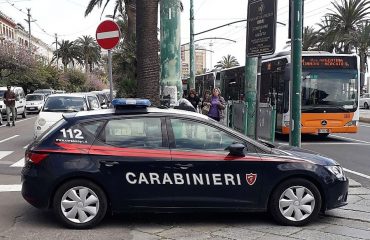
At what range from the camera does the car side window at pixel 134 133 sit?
19.1 feet

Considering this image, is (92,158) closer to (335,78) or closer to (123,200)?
(123,200)

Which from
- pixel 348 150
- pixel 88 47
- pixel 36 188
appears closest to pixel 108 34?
pixel 36 188

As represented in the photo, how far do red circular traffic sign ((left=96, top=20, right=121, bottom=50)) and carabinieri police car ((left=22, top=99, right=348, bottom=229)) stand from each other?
3.66m

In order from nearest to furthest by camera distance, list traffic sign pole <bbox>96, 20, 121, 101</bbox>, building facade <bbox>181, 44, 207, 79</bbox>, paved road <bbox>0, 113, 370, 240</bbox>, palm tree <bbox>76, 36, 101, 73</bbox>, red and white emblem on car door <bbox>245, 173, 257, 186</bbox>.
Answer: paved road <bbox>0, 113, 370, 240</bbox>
red and white emblem on car door <bbox>245, 173, 257, 186</bbox>
traffic sign pole <bbox>96, 20, 121, 101</bbox>
building facade <bbox>181, 44, 207, 79</bbox>
palm tree <bbox>76, 36, 101, 73</bbox>

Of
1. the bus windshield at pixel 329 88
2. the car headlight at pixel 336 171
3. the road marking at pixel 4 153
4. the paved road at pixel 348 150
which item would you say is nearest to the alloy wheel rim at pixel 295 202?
the car headlight at pixel 336 171

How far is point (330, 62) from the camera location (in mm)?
15812

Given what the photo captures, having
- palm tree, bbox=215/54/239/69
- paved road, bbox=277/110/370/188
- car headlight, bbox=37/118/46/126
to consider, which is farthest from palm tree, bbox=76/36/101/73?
car headlight, bbox=37/118/46/126

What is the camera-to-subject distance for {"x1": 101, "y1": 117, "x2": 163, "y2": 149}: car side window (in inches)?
229

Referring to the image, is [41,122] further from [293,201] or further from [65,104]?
[293,201]

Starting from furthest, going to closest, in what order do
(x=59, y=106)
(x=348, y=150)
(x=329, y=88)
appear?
(x=329, y=88)
(x=59, y=106)
(x=348, y=150)

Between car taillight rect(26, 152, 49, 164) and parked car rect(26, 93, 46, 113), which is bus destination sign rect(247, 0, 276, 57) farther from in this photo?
parked car rect(26, 93, 46, 113)

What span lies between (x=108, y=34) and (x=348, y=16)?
3642cm

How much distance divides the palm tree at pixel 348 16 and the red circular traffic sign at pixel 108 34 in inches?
1415

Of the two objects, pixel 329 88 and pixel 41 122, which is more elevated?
pixel 329 88
